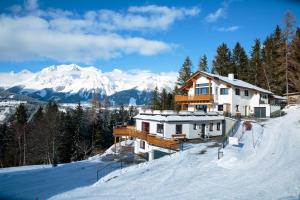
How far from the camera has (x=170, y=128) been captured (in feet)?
123

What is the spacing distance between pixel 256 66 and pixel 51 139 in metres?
57.3

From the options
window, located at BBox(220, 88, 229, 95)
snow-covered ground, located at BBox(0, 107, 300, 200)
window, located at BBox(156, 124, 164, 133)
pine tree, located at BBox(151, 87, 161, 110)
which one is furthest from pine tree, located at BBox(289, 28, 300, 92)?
pine tree, located at BBox(151, 87, 161, 110)

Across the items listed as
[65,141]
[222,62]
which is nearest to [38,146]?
[65,141]

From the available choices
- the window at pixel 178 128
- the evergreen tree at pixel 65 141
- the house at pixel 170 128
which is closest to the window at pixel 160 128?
the house at pixel 170 128

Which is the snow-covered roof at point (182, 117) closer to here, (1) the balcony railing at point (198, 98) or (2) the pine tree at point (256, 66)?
(1) the balcony railing at point (198, 98)

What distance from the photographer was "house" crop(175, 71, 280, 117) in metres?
50.9

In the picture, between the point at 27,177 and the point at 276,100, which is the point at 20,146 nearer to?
the point at 27,177

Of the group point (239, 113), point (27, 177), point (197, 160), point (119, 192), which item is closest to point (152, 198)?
point (119, 192)

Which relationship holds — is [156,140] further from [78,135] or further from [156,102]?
[156,102]

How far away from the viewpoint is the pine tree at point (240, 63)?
7876 cm

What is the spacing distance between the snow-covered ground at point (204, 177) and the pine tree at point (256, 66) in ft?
137

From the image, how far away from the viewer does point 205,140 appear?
126 feet

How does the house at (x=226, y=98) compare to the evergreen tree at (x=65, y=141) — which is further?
the evergreen tree at (x=65, y=141)

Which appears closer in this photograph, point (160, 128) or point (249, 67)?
point (160, 128)
